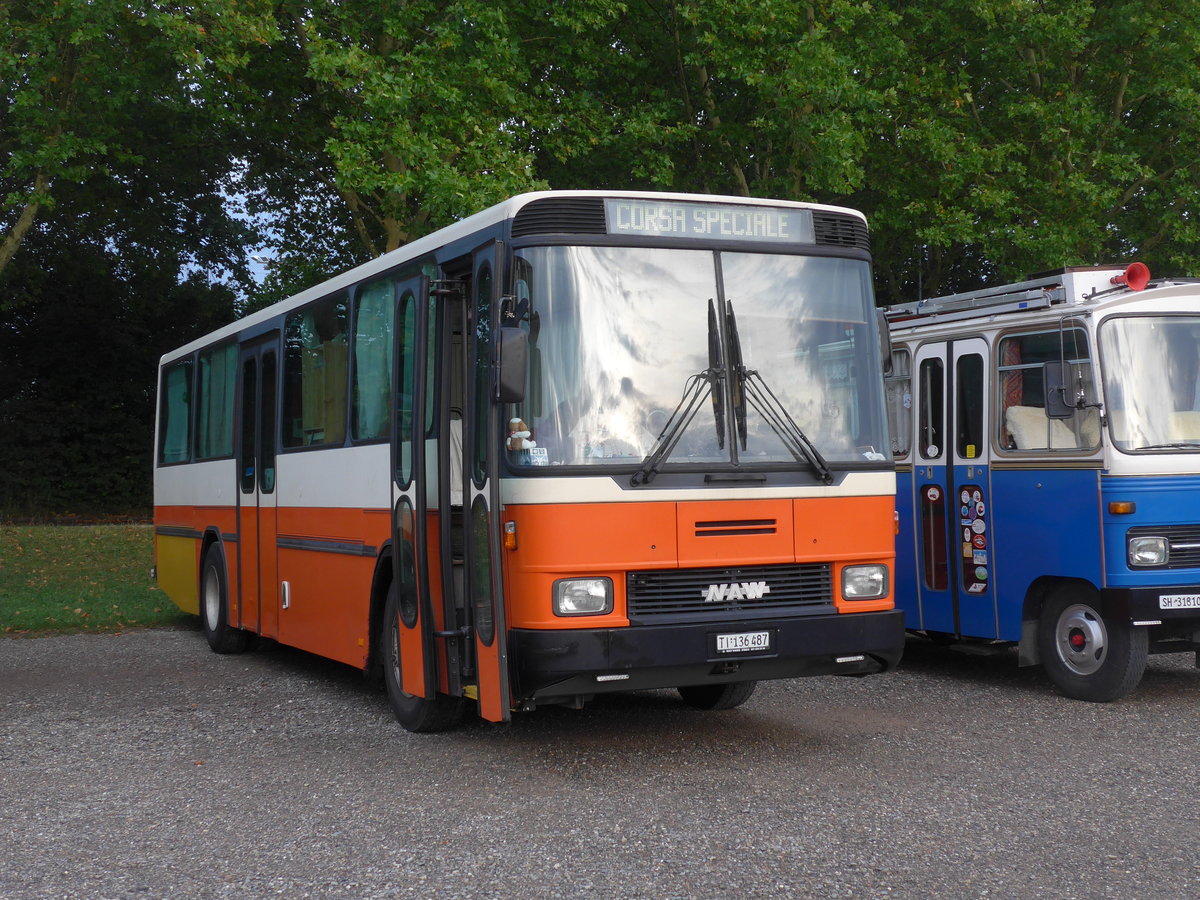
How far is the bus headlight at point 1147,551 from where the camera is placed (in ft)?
30.5

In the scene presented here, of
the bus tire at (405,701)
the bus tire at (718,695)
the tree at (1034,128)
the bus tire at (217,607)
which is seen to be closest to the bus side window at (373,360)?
the bus tire at (405,701)

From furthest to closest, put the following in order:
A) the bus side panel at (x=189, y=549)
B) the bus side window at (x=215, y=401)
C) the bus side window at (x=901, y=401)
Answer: the bus side window at (x=215, y=401)
the bus side panel at (x=189, y=549)
the bus side window at (x=901, y=401)

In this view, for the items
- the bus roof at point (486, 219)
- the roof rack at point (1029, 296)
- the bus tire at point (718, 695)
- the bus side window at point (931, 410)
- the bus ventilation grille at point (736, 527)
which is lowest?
the bus tire at point (718, 695)

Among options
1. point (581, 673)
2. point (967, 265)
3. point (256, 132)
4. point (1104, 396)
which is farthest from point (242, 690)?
point (967, 265)

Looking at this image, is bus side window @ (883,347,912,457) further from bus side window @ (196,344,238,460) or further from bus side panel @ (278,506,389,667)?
bus side window @ (196,344,238,460)

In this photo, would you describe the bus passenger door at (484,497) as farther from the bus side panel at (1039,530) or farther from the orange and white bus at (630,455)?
the bus side panel at (1039,530)

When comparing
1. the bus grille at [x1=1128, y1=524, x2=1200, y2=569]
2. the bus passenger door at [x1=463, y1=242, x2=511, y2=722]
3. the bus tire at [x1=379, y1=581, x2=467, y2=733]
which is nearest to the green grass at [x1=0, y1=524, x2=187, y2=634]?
the bus tire at [x1=379, y1=581, x2=467, y2=733]

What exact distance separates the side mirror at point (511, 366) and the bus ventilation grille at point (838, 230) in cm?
209

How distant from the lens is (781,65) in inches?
779

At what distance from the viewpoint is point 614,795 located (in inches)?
273

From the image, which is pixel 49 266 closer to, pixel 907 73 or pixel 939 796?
pixel 907 73

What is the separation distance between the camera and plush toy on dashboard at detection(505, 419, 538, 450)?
710 cm

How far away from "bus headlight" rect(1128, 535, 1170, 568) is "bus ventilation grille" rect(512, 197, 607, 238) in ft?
14.4

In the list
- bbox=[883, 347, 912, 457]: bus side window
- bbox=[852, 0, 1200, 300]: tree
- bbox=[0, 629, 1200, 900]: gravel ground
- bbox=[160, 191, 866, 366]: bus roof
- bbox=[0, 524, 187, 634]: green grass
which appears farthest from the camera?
bbox=[852, 0, 1200, 300]: tree
